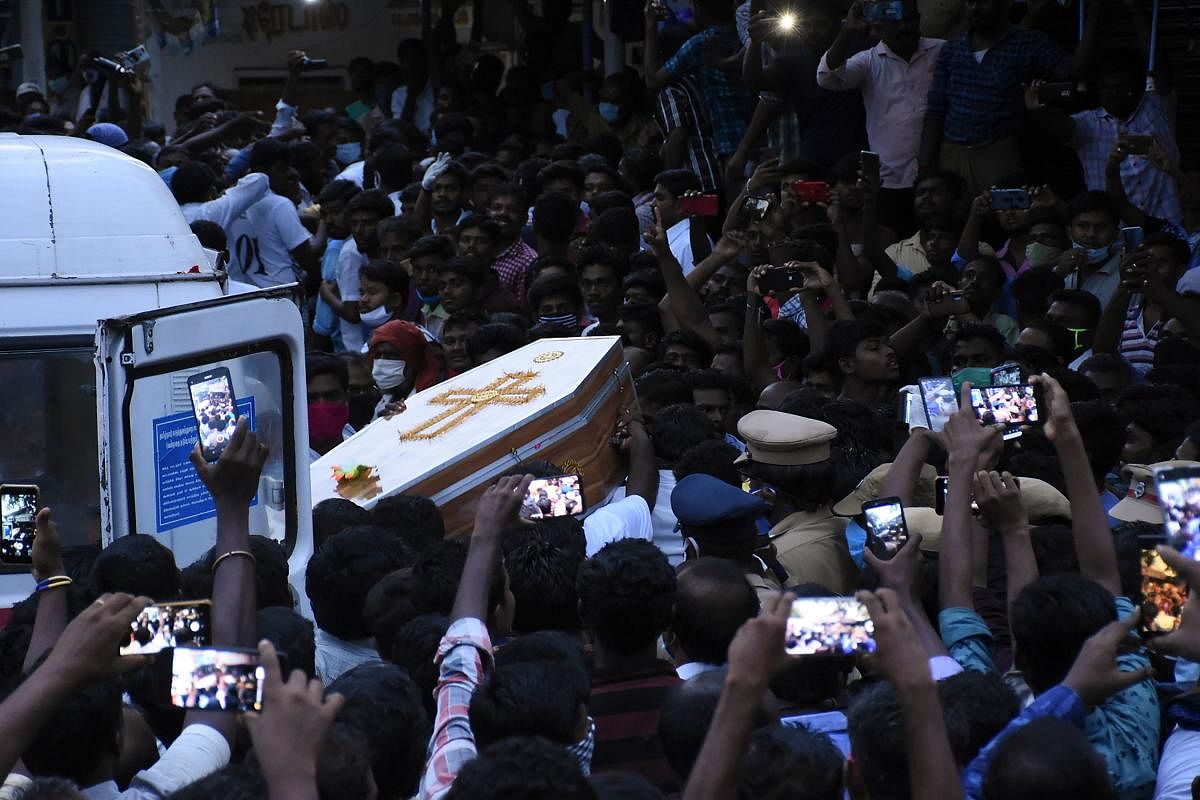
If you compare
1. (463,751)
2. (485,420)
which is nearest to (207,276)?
(485,420)

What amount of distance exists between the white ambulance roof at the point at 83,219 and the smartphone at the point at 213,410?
5.16ft

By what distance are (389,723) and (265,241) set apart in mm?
7816

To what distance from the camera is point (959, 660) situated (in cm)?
398

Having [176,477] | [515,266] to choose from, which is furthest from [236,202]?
[176,477]

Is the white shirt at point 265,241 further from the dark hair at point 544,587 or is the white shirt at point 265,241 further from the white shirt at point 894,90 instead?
the dark hair at point 544,587

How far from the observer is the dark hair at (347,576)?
4.72 metres

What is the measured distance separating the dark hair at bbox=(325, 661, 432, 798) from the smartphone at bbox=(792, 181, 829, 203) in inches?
229

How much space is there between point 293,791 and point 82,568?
9.39 ft

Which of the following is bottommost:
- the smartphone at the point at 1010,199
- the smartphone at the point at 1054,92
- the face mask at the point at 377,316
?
the face mask at the point at 377,316

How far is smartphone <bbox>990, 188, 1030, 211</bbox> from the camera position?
8320 millimetres

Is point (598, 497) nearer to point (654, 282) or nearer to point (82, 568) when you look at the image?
point (82, 568)

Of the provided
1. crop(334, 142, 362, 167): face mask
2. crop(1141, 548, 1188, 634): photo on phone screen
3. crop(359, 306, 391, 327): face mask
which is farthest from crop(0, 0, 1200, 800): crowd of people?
crop(334, 142, 362, 167): face mask

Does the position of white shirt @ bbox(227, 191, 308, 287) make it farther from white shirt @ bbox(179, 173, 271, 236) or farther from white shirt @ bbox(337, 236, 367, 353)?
white shirt @ bbox(337, 236, 367, 353)

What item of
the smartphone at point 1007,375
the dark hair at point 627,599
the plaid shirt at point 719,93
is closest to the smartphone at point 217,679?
the dark hair at point 627,599
